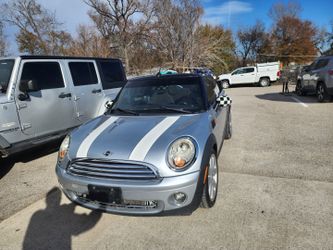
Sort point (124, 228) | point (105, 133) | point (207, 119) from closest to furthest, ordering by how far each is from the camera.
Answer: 1. point (124, 228)
2. point (105, 133)
3. point (207, 119)

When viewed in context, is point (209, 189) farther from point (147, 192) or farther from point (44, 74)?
point (44, 74)

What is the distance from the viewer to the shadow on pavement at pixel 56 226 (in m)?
2.56

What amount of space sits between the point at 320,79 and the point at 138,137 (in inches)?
365

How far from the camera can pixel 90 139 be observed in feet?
9.29

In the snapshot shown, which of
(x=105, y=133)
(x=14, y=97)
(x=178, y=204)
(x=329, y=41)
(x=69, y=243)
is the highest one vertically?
(x=329, y=41)

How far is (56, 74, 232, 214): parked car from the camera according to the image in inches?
93.2

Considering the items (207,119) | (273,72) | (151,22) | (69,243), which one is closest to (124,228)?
(69,243)

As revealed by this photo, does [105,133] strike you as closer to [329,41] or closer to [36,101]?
[36,101]

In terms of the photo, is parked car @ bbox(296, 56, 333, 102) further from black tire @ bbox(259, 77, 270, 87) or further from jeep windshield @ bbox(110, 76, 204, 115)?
black tire @ bbox(259, 77, 270, 87)

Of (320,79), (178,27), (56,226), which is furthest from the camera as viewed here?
(178,27)

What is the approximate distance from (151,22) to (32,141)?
74.3 ft

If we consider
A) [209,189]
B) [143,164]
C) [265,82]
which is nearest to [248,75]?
[265,82]

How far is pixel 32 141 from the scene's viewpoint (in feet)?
14.3

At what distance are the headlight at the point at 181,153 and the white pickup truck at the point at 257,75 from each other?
1689 centimetres
